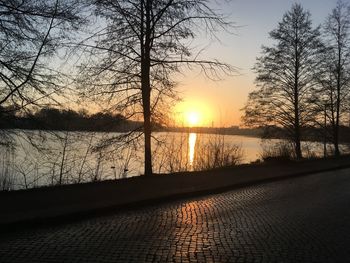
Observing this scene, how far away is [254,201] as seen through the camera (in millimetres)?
13109

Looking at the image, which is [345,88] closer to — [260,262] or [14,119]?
[14,119]

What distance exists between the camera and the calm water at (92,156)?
49.7 ft

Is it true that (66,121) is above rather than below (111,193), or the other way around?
above

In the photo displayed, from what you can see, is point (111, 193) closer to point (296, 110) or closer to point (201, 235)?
point (201, 235)

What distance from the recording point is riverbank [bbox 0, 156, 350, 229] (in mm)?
10180

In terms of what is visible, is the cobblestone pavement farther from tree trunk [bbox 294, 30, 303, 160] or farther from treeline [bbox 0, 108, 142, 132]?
tree trunk [bbox 294, 30, 303, 160]

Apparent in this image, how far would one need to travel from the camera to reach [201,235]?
877 cm

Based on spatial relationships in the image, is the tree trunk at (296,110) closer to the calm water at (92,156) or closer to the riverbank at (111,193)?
the calm water at (92,156)

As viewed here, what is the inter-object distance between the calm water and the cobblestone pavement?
485cm

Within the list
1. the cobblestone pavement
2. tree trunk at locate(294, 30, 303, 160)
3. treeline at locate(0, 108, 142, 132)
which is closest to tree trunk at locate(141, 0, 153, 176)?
treeline at locate(0, 108, 142, 132)

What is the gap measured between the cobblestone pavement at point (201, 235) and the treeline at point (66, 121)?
459cm

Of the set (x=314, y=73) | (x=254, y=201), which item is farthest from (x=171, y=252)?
(x=314, y=73)

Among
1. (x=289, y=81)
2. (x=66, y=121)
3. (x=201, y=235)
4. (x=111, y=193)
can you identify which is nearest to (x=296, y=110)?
(x=289, y=81)

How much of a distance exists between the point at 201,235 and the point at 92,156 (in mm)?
10436
